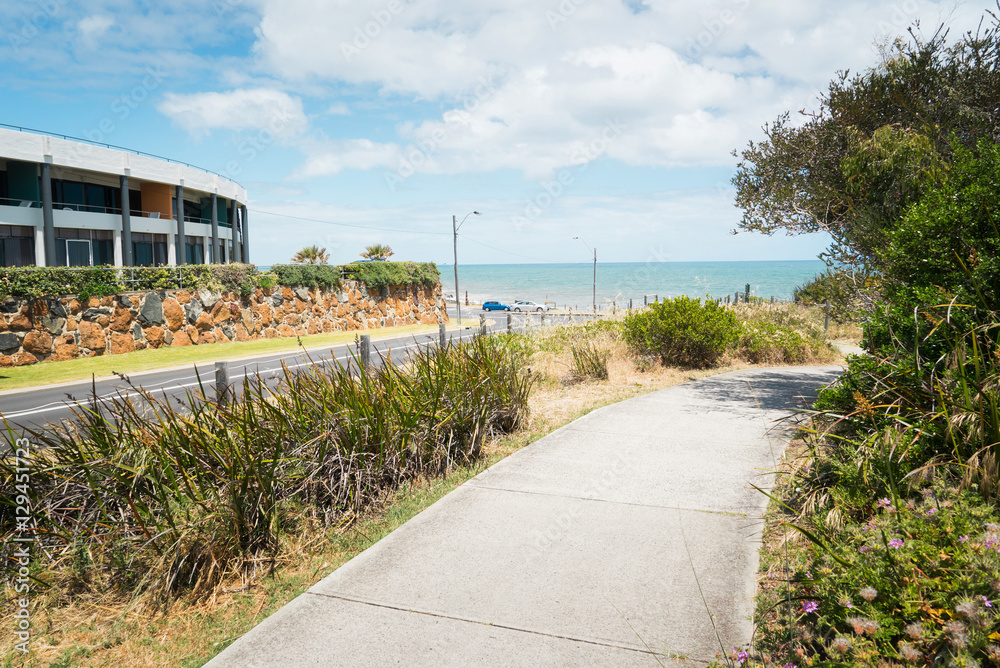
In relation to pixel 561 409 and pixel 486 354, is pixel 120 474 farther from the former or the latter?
pixel 561 409

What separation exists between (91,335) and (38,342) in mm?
1468

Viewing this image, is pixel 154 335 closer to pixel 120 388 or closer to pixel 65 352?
pixel 65 352

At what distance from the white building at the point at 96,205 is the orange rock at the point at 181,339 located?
1037 cm

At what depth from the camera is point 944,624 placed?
269 centimetres

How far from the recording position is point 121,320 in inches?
806

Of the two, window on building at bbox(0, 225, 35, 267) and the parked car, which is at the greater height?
window on building at bbox(0, 225, 35, 267)

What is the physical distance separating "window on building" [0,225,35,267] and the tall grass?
28375 mm

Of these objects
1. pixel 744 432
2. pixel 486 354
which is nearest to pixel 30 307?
pixel 486 354

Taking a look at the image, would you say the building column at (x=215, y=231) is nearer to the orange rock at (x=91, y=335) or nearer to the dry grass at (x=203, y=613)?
the orange rock at (x=91, y=335)

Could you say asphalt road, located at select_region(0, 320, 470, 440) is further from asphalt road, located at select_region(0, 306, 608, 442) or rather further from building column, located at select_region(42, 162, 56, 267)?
building column, located at select_region(42, 162, 56, 267)

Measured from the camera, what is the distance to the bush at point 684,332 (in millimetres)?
12867

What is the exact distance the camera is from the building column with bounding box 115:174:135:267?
30353 mm

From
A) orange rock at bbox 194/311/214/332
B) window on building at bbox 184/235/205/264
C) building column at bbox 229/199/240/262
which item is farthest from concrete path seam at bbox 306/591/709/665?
building column at bbox 229/199/240/262

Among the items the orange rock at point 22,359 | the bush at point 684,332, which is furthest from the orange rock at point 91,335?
the bush at point 684,332
